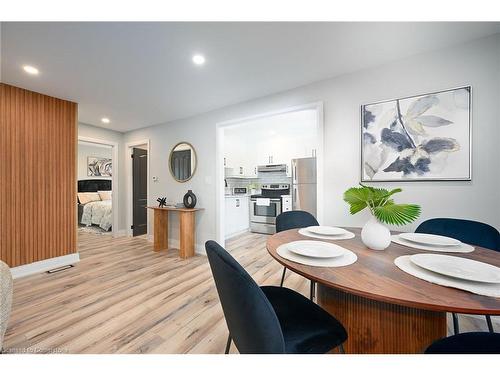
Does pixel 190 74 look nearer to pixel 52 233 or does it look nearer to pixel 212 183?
pixel 212 183

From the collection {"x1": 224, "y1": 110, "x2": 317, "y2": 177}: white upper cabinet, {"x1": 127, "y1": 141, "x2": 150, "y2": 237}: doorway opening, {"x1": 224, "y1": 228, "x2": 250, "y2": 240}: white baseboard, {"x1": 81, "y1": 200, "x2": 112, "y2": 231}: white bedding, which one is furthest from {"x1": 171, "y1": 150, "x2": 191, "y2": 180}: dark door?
{"x1": 81, "y1": 200, "x2": 112, "y2": 231}: white bedding

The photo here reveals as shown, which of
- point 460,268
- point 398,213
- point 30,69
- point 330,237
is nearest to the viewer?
point 460,268

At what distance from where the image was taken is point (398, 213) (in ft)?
3.36

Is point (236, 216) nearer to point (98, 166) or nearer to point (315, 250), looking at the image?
point (315, 250)

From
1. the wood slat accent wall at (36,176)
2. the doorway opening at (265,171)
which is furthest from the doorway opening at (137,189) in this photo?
the doorway opening at (265,171)

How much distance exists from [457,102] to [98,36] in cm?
298

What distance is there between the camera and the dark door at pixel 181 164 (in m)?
3.56

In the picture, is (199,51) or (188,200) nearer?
(199,51)

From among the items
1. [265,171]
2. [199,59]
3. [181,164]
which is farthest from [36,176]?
[265,171]

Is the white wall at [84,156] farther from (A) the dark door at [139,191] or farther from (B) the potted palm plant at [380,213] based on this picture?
(B) the potted palm plant at [380,213]

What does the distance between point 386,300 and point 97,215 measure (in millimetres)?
5937

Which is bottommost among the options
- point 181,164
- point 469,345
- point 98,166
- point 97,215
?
point 97,215

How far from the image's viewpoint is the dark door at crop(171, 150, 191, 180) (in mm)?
3562
